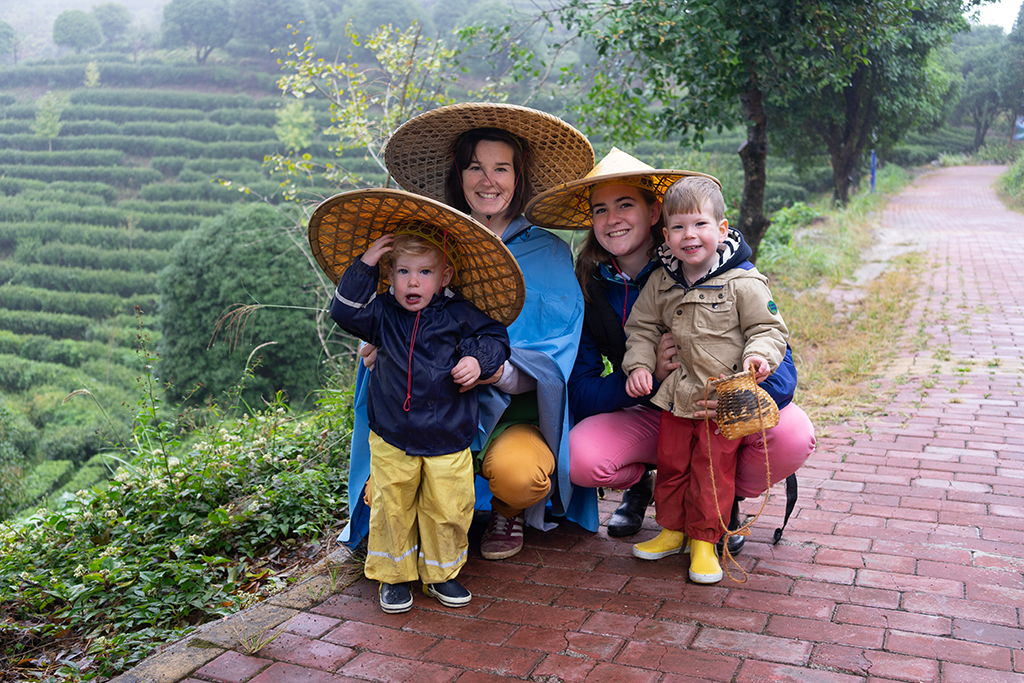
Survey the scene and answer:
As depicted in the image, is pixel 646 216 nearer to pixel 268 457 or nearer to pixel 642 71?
pixel 268 457

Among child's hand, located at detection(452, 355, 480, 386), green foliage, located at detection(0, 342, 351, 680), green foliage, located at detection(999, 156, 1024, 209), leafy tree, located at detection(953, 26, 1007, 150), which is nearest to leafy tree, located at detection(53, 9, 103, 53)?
leafy tree, located at detection(953, 26, 1007, 150)

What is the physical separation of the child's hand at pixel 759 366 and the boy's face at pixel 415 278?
1.02 meters

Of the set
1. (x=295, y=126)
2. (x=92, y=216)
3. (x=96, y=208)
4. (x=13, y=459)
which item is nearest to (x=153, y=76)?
(x=96, y=208)

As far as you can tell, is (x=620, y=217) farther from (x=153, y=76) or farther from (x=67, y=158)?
(x=153, y=76)

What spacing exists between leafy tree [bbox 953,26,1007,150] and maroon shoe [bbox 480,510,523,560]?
41919mm

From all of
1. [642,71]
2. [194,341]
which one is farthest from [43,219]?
[642,71]

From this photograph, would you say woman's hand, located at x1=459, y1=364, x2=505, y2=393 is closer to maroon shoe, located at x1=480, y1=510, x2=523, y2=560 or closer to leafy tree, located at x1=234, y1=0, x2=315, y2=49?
maroon shoe, located at x1=480, y1=510, x2=523, y2=560

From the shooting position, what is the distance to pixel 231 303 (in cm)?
1969

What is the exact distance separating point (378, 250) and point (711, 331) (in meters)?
1.11

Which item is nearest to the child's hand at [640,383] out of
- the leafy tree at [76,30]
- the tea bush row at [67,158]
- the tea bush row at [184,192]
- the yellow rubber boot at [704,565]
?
the yellow rubber boot at [704,565]

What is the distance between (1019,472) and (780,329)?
202 cm

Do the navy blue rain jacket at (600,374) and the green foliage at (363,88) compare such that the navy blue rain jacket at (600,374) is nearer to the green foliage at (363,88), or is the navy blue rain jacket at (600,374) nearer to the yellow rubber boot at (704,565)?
the yellow rubber boot at (704,565)

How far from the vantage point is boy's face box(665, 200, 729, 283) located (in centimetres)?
238

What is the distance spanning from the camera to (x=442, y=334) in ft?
7.87
